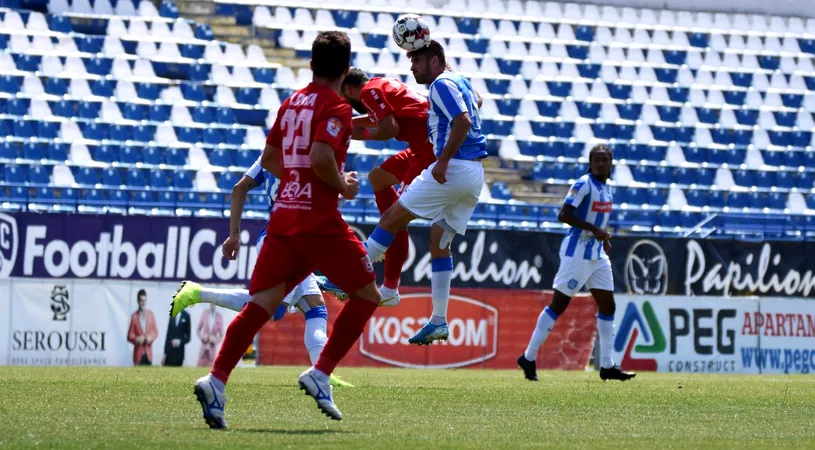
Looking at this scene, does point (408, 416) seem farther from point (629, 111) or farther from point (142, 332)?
point (629, 111)

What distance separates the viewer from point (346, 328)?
23.4 feet

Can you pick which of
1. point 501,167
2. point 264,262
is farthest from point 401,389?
point 501,167

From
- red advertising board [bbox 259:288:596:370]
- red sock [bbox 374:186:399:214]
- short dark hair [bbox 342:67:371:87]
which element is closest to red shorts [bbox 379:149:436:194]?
red sock [bbox 374:186:399:214]

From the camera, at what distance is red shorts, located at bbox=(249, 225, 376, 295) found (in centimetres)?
672

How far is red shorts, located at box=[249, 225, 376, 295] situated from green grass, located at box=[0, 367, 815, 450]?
77 centimetres

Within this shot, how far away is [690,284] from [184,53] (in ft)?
37.4

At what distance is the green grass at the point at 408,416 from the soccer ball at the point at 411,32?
2.55 meters

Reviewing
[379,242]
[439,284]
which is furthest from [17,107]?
[379,242]

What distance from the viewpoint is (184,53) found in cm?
2664

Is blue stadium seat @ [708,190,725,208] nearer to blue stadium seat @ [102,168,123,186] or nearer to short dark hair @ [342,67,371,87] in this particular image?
blue stadium seat @ [102,168,123,186]

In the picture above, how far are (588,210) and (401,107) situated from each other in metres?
4.45

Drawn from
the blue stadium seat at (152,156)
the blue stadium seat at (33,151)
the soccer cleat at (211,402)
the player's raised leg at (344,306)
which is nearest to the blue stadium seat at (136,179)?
the blue stadium seat at (152,156)

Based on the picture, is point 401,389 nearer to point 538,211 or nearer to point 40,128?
point 538,211

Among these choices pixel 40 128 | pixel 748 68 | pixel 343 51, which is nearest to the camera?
pixel 343 51
